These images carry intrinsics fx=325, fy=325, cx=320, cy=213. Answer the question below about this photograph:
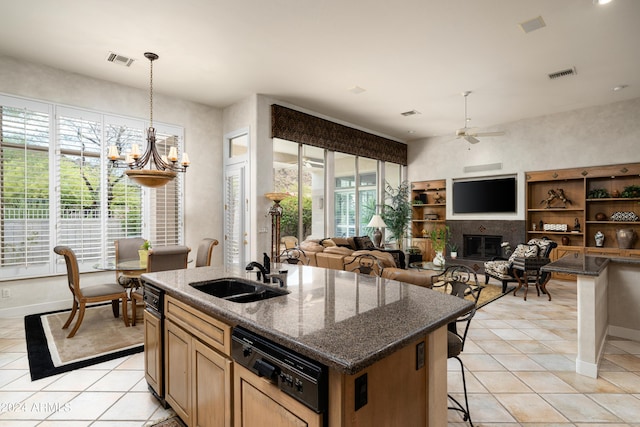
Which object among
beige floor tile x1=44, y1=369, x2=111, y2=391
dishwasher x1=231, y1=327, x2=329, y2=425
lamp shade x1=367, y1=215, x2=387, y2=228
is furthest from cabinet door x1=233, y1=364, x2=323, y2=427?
lamp shade x1=367, y1=215, x2=387, y2=228

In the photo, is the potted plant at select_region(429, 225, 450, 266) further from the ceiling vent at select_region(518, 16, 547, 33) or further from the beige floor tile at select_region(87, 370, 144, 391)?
the beige floor tile at select_region(87, 370, 144, 391)

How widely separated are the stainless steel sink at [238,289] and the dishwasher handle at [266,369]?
606 millimetres

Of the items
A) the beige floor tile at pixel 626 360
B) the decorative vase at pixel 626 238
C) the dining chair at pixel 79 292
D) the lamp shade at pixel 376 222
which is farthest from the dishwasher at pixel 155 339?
the decorative vase at pixel 626 238

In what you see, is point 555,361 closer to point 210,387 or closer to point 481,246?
point 210,387

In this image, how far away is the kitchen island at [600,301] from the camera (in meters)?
2.73

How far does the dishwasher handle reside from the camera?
123 cm

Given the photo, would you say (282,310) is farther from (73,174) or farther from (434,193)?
(434,193)

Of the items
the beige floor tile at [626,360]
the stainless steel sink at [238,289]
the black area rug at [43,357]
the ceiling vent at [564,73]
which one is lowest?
the beige floor tile at [626,360]

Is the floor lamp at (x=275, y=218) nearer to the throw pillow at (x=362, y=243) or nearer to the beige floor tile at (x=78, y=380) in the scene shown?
the throw pillow at (x=362, y=243)

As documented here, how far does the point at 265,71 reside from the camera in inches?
187

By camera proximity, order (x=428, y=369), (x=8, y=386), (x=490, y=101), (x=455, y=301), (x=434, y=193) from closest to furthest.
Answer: (x=428, y=369), (x=455, y=301), (x=8, y=386), (x=490, y=101), (x=434, y=193)

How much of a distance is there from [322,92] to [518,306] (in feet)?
15.0

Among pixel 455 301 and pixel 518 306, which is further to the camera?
pixel 518 306

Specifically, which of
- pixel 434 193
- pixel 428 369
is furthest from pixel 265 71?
pixel 434 193
